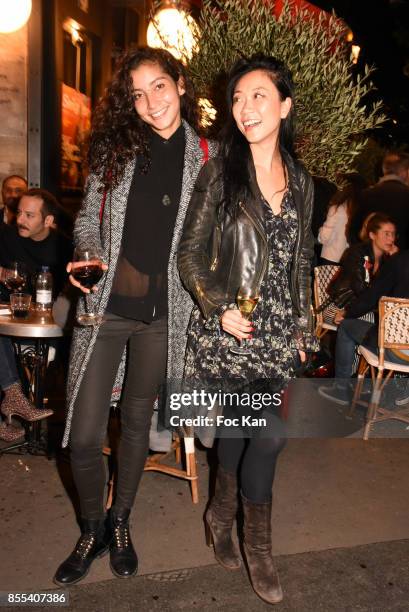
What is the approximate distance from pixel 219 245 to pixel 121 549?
1.46 meters

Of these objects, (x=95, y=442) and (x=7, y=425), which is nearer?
(x=95, y=442)

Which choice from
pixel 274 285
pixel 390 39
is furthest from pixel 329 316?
pixel 390 39

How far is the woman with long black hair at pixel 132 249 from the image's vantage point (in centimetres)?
255

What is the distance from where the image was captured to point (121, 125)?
101 inches

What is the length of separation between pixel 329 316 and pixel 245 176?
11.6ft

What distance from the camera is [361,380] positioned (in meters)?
5.17

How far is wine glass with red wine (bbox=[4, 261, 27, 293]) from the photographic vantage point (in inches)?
154

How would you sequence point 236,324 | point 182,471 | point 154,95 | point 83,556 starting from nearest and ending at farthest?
point 236,324 → point 154,95 → point 83,556 → point 182,471

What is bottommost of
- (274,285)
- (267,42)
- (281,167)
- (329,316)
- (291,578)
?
(291,578)

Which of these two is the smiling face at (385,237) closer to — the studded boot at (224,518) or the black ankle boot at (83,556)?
the studded boot at (224,518)

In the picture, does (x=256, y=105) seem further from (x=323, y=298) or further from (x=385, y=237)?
(x=323, y=298)

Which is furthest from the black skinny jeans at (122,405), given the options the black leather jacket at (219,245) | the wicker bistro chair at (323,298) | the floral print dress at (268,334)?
the wicker bistro chair at (323,298)

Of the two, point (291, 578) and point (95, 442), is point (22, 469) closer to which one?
point (95, 442)

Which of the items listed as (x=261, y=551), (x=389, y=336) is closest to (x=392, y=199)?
(x=389, y=336)
